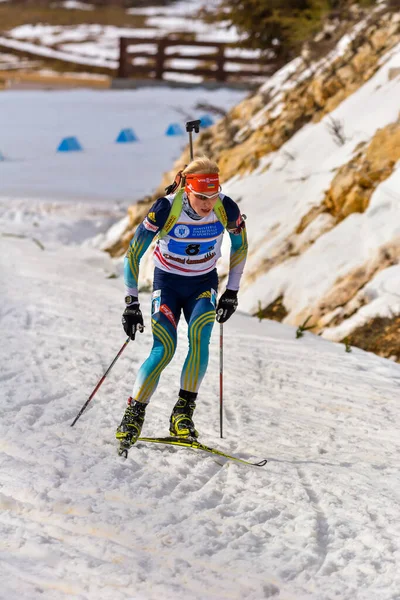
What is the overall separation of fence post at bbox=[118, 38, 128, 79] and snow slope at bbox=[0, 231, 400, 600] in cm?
2157

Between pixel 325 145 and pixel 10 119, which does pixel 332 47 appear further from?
pixel 10 119

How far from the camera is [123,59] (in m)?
28.7

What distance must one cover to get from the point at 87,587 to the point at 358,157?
8.02 metres

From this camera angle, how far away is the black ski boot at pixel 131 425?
5.36 metres

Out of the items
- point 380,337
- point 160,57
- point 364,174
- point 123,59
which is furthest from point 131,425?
point 160,57

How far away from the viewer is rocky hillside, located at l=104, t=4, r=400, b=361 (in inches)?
355

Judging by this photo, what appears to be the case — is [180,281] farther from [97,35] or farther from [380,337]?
Result: [97,35]

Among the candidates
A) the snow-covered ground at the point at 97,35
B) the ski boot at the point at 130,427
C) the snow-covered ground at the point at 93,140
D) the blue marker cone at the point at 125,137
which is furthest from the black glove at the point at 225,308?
the snow-covered ground at the point at 97,35

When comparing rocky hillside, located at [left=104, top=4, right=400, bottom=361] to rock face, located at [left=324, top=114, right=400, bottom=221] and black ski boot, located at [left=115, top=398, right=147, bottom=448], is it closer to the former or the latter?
rock face, located at [left=324, top=114, right=400, bottom=221]

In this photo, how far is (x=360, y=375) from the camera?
7578mm

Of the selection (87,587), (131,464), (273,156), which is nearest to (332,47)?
(273,156)

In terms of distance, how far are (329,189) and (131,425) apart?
→ 19.5 ft

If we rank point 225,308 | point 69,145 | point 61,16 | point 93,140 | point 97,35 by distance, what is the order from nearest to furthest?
point 225,308
point 69,145
point 93,140
point 97,35
point 61,16

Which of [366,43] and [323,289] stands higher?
[366,43]
